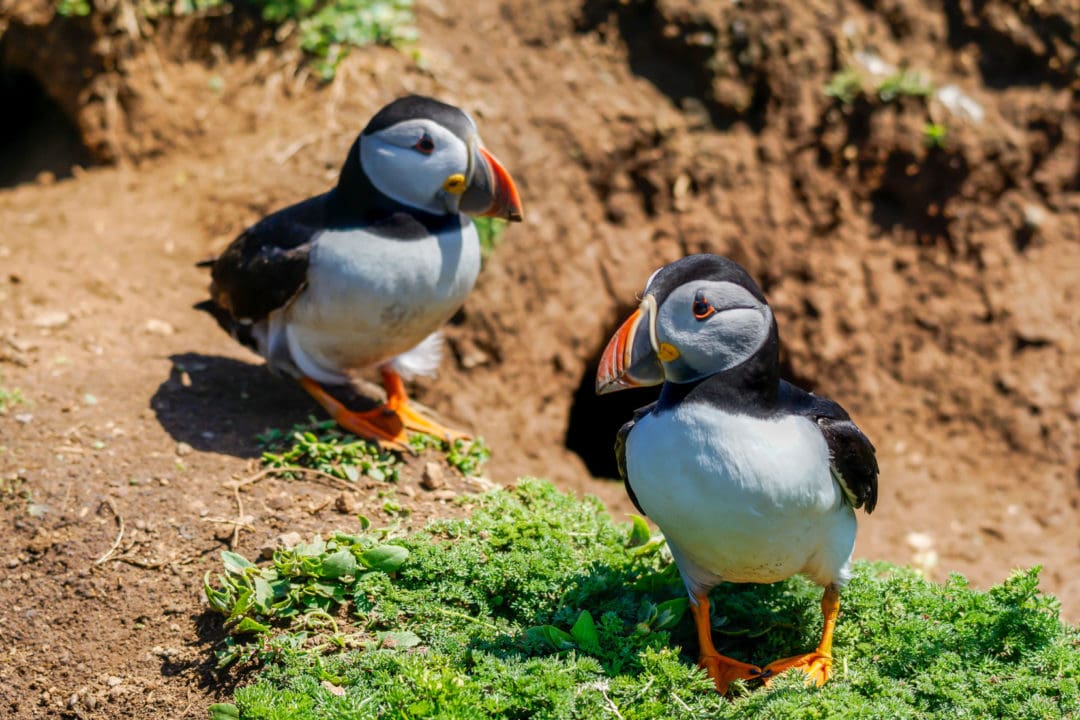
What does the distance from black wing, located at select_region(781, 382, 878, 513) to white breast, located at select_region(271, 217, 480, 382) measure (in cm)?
197

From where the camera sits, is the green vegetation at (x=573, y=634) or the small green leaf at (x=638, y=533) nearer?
the green vegetation at (x=573, y=634)

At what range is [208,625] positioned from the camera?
4051 mm

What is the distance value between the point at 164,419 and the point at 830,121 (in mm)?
5074

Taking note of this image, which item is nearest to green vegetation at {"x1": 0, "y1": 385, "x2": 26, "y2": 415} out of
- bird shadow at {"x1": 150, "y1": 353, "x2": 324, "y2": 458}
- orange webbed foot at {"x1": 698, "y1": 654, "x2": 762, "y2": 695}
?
bird shadow at {"x1": 150, "y1": 353, "x2": 324, "y2": 458}

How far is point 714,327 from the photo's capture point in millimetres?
3504

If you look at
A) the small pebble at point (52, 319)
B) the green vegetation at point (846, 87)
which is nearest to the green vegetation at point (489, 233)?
the small pebble at point (52, 319)

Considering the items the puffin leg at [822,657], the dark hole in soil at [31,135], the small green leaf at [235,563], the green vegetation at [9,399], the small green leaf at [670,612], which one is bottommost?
the dark hole in soil at [31,135]

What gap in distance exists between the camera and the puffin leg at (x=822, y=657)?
375 centimetres

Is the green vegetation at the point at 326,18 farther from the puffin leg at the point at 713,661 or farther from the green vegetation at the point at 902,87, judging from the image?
the puffin leg at the point at 713,661

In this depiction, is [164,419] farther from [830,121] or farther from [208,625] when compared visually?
[830,121]

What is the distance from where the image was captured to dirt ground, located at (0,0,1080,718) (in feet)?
22.7

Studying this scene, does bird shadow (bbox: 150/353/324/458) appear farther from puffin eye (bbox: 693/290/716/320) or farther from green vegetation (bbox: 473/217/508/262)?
puffin eye (bbox: 693/290/716/320)

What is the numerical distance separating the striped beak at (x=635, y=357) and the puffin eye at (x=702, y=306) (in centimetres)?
14

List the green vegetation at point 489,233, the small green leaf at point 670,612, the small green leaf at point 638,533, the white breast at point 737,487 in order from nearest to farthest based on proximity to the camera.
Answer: the white breast at point 737,487 → the small green leaf at point 670,612 → the small green leaf at point 638,533 → the green vegetation at point 489,233
